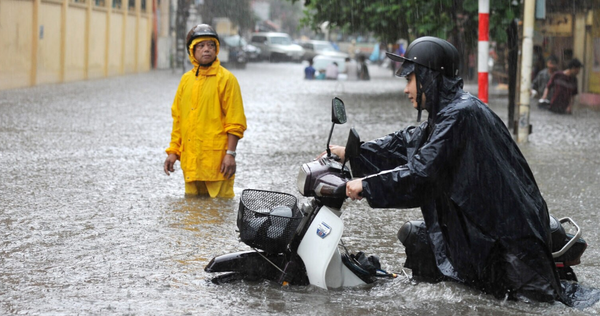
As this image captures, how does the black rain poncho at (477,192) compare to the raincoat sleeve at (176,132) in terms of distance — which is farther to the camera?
the raincoat sleeve at (176,132)

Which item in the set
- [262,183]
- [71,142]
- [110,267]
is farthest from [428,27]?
[110,267]

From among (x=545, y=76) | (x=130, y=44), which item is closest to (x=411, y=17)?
(x=545, y=76)

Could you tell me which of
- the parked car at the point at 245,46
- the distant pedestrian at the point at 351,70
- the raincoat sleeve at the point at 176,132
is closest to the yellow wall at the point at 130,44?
the distant pedestrian at the point at 351,70

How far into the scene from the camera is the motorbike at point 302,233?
440 centimetres

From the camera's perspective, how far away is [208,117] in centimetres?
753

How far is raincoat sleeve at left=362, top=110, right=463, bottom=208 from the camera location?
4227 mm

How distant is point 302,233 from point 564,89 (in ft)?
51.2

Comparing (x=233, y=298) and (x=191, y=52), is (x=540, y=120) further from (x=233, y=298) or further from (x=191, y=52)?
(x=233, y=298)

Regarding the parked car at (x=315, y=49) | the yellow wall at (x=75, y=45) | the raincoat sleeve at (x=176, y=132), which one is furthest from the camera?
the parked car at (x=315, y=49)

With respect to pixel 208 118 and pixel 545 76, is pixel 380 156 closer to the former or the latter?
pixel 208 118

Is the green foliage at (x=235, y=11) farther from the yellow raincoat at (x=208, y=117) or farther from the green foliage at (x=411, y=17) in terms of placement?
the yellow raincoat at (x=208, y=117)

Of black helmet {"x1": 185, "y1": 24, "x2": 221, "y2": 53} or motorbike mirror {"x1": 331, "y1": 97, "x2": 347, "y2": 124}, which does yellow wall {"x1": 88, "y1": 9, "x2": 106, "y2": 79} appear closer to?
black helmet {"x1": 185, "y1": 24, "x2": 221, "y2": 53}

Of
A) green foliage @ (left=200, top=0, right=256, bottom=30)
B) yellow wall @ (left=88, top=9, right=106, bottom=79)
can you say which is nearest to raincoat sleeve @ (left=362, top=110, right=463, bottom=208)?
yellow wall @ (left=88, top=9, right=106, bottom=79)

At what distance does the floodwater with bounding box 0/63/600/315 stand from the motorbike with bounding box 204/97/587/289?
0.10 meters
